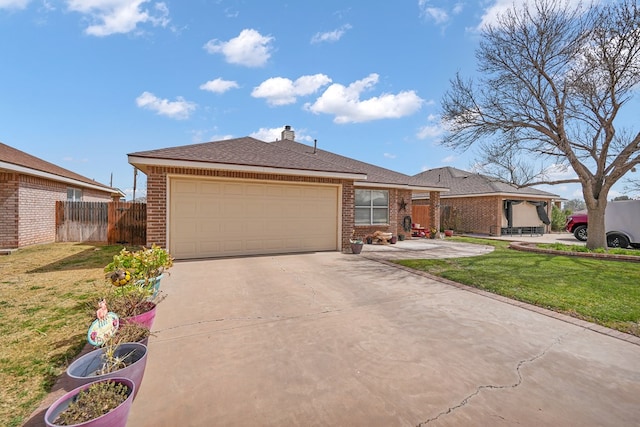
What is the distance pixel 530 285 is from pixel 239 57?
35.8 ft

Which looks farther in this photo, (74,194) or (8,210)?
(74,194)

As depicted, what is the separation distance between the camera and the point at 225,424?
2.17 meters

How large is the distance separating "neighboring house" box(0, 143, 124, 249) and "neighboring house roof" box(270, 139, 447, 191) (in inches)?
365

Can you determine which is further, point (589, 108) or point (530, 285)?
point (589, 108)

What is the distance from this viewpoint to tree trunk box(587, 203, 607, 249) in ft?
35.6

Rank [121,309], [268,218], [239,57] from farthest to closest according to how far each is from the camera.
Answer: [239,57] → [268,218] → [121,309]

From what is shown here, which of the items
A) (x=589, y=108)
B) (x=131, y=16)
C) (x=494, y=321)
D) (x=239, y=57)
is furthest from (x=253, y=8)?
(x=589, y=108)

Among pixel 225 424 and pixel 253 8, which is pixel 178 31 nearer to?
pixel 253 8

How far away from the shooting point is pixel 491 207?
1909cm

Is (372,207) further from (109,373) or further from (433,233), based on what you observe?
(109,373)

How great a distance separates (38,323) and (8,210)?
9.46 meters

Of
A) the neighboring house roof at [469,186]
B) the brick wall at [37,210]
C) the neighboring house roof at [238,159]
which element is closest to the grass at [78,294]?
the brick wall at [37,210]

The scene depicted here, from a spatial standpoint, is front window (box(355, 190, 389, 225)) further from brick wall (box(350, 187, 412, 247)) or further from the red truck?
the red truck

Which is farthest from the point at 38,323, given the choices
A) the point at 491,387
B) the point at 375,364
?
the point at 491,387
